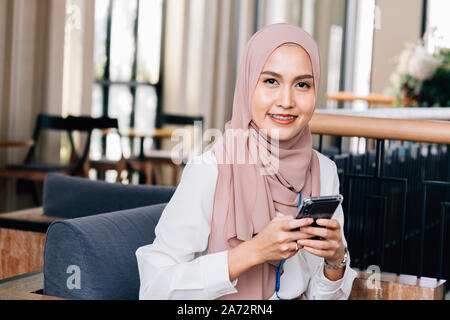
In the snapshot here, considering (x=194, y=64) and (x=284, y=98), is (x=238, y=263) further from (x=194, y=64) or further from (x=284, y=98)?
(x=194, y=64)

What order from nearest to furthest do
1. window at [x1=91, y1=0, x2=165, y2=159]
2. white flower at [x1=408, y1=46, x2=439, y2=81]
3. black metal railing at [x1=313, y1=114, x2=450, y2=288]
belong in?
black metal railing at [x1=313, y1=114, x2=450, y2=288], white flower at [x1=408, y1=46, x2=439, y2=81], window at [x1=91, y1=0, x2=165, y2=159]

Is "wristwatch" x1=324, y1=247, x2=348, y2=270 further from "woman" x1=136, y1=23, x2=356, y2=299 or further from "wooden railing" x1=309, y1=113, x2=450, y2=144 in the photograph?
"wooden railing" x1=309, y1=113, x2=450, y2=144

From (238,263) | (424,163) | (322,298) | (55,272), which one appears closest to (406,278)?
(322,298)

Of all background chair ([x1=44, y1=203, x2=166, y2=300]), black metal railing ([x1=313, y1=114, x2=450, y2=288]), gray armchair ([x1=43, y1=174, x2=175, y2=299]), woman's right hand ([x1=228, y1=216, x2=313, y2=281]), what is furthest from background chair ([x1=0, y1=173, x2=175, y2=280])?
black metal railing ([x1=313, y1=114, x2=450, y2=288])

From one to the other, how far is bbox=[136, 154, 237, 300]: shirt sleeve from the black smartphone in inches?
7.8

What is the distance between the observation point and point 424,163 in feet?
16.3

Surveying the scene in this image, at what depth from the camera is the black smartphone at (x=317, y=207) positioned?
133 centimetres

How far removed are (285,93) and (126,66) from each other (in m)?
6.53

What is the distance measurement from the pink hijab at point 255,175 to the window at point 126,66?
5702mm

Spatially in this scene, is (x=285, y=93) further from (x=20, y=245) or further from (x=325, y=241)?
(x=20, y=245)

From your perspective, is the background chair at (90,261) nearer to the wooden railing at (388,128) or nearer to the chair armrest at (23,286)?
the chair armrest at (23,286)

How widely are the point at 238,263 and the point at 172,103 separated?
716cm

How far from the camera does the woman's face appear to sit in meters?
1.50

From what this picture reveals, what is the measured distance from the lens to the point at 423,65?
630cm
